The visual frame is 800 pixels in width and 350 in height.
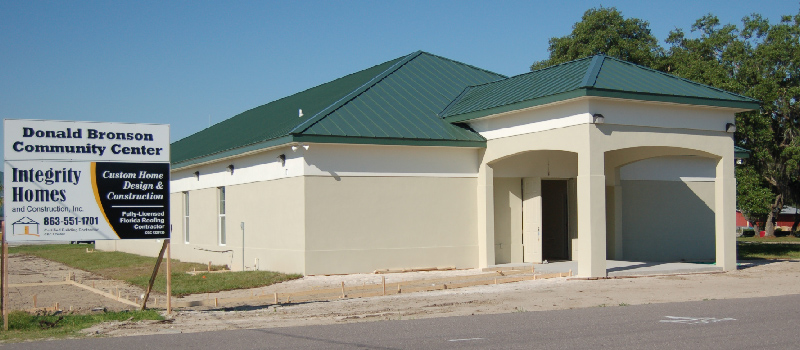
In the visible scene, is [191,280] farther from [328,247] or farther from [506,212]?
[506,212]

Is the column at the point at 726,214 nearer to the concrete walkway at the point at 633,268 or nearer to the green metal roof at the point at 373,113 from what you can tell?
the concrete walkway at the point at 633,268

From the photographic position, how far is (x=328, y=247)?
1964 cm

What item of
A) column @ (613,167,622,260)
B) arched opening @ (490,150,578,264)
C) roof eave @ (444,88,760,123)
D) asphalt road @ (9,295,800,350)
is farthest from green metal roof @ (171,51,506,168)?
asphalt road @ (9,295,800,350)

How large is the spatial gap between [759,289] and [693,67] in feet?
74.3

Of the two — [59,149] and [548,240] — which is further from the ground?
[59,149]

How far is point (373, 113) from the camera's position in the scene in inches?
842

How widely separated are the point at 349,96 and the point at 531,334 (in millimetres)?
13450

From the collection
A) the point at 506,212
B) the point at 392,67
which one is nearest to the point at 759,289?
the point at 506,212

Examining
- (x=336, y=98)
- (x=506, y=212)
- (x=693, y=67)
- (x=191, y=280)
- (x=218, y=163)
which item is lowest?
(x=191, y=280)

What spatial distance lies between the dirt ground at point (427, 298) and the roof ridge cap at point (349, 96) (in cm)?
376

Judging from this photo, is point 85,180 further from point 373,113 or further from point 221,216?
point 221,216

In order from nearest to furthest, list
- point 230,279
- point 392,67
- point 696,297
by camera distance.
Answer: point 696,297, point 230,279, point 392,67

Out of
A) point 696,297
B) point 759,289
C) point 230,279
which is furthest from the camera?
point 230,279

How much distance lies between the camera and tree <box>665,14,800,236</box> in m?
36.2
